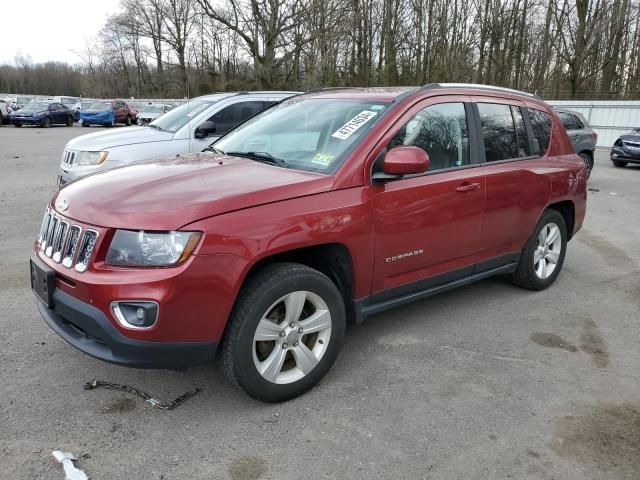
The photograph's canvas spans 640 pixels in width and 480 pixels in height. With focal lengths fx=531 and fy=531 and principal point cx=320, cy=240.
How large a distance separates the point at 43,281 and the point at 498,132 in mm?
3567

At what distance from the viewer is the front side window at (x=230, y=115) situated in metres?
7.97

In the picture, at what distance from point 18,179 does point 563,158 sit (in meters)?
10.3

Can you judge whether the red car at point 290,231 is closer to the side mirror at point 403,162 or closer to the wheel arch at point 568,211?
the side mirror at point 403,162

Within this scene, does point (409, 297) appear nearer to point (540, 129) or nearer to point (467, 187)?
point (467, 187)

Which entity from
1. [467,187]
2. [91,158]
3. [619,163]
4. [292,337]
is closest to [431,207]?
[467,187]

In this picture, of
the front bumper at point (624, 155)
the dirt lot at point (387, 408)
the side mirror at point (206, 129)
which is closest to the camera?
the dirt lot at point (387, 408)

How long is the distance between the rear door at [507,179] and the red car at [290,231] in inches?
0.7

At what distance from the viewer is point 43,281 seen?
299 centimetres

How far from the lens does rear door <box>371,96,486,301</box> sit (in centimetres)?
349

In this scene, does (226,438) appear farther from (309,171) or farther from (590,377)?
(590,377)

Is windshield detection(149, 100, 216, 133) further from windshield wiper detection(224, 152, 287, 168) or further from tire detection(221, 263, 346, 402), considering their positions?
tire detection(221, 263, 346, 402)

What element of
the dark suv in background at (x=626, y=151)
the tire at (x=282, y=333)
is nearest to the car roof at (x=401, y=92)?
the tire at (x=282, y=333)

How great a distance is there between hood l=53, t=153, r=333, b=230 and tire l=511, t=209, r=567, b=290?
2.55 m

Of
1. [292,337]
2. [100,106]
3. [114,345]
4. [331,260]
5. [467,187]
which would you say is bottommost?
[292,337]
